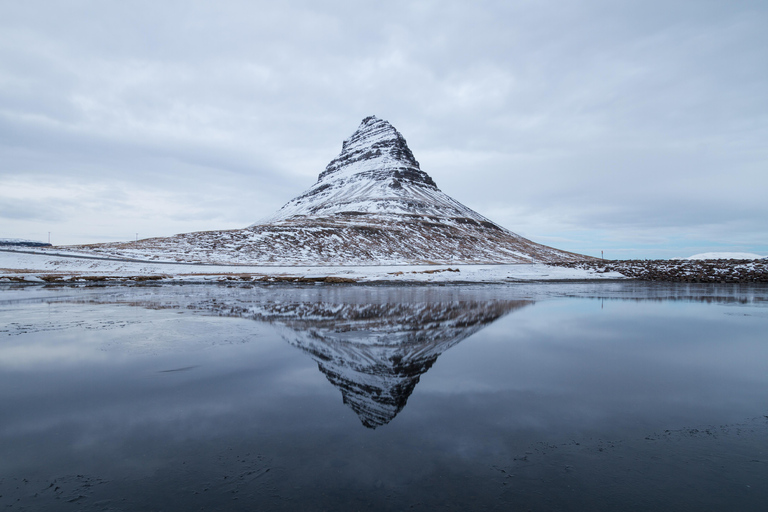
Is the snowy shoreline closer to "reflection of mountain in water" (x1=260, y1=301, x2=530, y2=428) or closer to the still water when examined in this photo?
"reflection of mountain in water" (x1=260, y1=301, x2=530, y2=428)

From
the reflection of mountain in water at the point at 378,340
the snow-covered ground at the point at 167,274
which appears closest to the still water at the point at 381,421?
the reflection of mountain in water at the point at 378,340

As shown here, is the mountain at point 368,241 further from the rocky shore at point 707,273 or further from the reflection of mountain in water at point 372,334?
the reflection of mountain in water at point 372,334

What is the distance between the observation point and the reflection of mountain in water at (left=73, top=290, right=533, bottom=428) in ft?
25.7

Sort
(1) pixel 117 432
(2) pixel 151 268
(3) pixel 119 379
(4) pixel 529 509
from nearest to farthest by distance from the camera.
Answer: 1. (4) pixel 529 509
2. (1) pixel 117 432
3. (3) pixel 119 379
4. (2) pixel 151 268

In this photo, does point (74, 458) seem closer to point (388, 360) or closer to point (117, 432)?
point (117, 432)

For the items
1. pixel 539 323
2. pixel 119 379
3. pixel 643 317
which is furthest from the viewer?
pixel 643 317

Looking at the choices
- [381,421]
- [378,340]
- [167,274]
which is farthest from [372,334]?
[167,274]

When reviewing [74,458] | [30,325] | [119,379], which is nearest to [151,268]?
[30,325]

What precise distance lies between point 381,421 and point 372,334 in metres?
6.86

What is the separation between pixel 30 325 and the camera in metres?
14.5

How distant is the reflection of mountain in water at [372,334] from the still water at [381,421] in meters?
0.08

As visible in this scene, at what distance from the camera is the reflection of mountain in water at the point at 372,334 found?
7.83 m

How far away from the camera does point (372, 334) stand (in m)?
13.2

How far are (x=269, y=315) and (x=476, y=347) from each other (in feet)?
32.6
